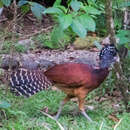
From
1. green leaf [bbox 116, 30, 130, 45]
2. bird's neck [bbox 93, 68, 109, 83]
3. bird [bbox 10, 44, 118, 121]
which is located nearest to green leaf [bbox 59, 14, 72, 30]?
green leaf [bbox 116, 30, 130, 45]

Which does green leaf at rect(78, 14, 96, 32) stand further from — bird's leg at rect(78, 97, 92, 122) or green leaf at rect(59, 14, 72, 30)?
bird's leg at rect(78, 97, 92, 122)

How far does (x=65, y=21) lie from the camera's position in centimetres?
405

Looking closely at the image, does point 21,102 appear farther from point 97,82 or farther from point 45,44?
point 45,44

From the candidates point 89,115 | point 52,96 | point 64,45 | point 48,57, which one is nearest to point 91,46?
point 64,45

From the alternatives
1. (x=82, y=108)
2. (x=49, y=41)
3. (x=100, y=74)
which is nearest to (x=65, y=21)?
(x=100, y=74)

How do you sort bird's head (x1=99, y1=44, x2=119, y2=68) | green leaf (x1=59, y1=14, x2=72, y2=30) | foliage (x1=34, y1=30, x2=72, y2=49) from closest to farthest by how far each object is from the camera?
1. green leaf (x1=59, y1=14, x2=72, y2=30)
2. bird's head (x1=99, y1=44, x2=119, y2=68)
3. foliage (x1=34, y1=30, x2=72, y2=49)

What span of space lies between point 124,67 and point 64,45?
307 centimetres

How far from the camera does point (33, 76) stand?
524 cm

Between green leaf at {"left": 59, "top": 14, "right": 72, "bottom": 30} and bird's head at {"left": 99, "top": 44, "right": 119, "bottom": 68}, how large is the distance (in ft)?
4.23

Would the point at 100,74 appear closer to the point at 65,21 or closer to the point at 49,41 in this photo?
the point at 65,21

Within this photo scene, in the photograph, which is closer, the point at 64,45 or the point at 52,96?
the point at 52,96

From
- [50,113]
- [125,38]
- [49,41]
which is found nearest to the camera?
[125,38]

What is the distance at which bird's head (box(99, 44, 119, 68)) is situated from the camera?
529 centimetres

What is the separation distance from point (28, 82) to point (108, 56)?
984 millimetres
